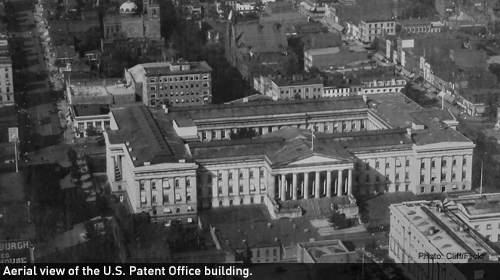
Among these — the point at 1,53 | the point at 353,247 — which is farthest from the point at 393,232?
the point at 1,53

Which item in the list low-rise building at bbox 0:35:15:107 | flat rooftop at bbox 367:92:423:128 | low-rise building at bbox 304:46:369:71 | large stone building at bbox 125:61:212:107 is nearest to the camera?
flat rooftop at bbox 367:92:423:128

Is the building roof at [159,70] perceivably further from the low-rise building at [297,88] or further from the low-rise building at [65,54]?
the low-rise building at [65,54]

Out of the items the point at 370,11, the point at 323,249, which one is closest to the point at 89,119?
the point at 323,249

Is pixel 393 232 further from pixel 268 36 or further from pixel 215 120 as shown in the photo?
pixel 268 36

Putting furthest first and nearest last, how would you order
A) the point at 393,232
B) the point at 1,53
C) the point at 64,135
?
the point at 1,53 → the point at 64,135 → the point at 393,232

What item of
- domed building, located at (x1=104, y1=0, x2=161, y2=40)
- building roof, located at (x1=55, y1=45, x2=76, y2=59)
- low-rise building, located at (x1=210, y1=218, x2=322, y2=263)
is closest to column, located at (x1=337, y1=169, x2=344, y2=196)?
low-rise building, located at (x1=210, y1=218, x2=322, y2=263)

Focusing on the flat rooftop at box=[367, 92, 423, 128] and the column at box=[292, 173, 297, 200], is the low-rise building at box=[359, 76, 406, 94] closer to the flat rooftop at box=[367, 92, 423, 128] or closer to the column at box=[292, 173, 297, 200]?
the flat rooftop at box=[367, 92, 423, 128]

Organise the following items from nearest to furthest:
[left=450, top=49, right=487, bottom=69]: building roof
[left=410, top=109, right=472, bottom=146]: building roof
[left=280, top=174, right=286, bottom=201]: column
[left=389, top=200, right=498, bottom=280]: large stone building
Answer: [left=389, top=200, right=498, bottom=280]: large stone building, [left=280, top=174, right=286, bottom=201]: column, [left=410, top=109, right=472, bottom=146]: building roof, [left=450, top=49, right=487, bottom=69]: building roof

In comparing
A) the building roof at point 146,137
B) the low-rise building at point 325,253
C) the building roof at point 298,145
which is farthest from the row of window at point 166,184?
the low-rise building at point 325,253
